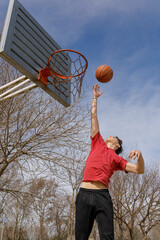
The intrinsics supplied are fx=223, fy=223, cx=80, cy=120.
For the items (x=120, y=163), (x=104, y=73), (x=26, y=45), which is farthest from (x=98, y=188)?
(x=26, y=45)

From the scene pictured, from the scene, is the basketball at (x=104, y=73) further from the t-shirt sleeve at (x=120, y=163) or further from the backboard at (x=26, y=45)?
the t-shirt sleeve at (x=120, y=163)

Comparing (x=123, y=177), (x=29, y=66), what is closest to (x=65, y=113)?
(x=29, y=66)

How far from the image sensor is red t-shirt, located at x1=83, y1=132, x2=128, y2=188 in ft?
9.02

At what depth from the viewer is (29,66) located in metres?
4.66

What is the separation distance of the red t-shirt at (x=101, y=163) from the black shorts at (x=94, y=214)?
18cm

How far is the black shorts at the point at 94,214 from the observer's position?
245cm

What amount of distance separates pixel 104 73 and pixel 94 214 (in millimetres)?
2990

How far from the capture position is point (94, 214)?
2.57 meters

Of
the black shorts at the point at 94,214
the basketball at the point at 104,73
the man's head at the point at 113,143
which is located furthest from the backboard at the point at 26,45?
the black shorts at the point at 94,214

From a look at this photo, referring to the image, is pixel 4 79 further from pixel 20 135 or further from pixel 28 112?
pixel 20 135

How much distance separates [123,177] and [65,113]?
9.70 meters

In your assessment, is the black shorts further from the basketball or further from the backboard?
the backboard

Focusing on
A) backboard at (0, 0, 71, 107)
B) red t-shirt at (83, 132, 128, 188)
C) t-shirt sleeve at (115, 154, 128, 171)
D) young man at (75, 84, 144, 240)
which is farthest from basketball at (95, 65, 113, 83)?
t-shirt sleeve at (115, 154, 128, 171)

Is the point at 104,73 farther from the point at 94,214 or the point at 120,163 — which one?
the point at 94,214
